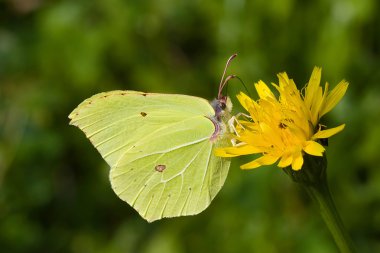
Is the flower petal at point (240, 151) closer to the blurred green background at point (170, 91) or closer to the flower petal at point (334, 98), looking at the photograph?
the flower petal at point (334, 98)

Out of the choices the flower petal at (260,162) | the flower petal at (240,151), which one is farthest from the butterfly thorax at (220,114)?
the flower petal at (260,162)

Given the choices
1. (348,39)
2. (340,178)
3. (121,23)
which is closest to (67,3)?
(121,23)

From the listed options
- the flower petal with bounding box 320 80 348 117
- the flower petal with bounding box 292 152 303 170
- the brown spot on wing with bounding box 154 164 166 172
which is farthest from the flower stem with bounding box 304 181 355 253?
the brown spot on wing with bounding box 154 164 166 172

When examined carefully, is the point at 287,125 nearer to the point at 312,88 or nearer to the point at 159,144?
the point at 312,88

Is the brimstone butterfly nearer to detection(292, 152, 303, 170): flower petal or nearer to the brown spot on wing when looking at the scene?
the brown spot on wing

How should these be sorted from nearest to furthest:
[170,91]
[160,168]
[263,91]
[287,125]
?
[287,125] < [263,91] < [160,168] < [170,91]

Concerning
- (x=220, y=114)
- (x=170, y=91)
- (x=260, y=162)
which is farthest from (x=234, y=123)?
(x=170, y=91)

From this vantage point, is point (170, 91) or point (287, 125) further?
point (170, 91)

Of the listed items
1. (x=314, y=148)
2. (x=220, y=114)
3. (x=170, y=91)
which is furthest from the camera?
(x=170, y=91)
